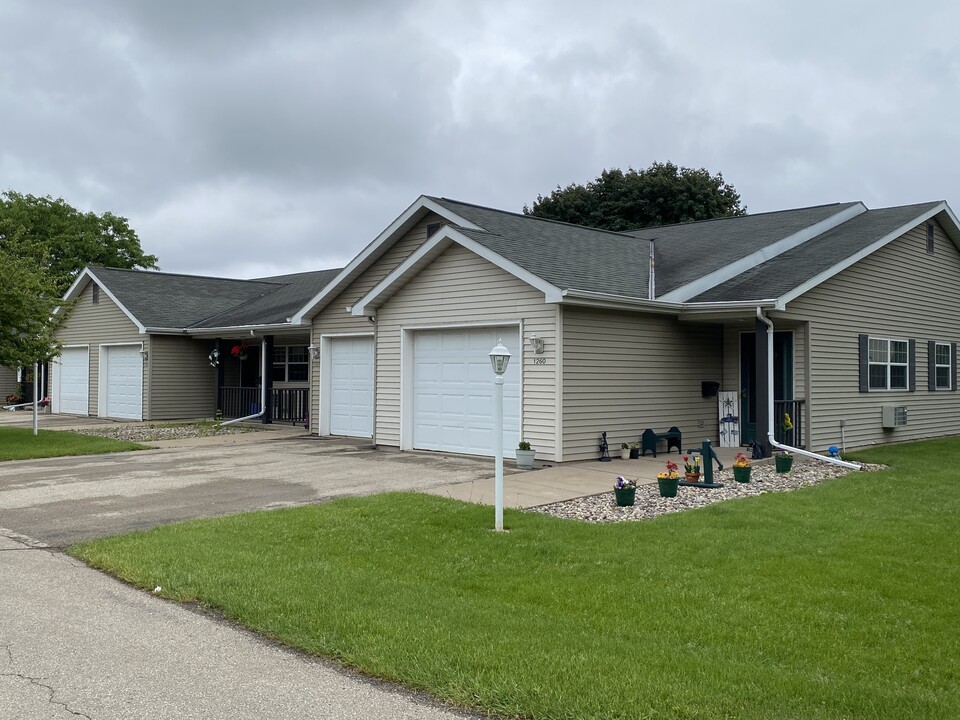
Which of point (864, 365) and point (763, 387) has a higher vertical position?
point (864, 365)

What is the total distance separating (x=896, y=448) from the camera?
51.8 ft

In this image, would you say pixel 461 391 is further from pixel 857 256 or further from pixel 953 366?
pixel 953 366

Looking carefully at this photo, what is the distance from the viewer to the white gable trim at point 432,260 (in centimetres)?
1252

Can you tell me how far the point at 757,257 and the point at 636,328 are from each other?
391 cm

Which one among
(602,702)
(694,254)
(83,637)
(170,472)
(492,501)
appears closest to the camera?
(602,702)

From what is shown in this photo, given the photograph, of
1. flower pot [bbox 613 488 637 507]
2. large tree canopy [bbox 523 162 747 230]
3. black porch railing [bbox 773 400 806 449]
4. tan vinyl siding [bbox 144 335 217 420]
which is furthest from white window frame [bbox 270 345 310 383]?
large tree canopy [bbox 523 162 747 230]

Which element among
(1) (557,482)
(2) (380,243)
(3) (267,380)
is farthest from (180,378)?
(1) (557,482)

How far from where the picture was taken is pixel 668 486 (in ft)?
32.3

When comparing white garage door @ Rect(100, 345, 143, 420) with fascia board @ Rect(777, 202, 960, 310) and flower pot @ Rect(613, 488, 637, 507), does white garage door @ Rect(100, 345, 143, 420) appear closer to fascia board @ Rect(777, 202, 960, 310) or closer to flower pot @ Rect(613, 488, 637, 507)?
fascia board @ Rect(777, 202, 960, 310)

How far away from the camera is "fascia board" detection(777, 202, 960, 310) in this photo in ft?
43.8

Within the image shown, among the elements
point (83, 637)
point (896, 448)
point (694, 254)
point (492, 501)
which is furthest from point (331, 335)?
point (83, 637)

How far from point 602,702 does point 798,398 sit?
12.4 meters

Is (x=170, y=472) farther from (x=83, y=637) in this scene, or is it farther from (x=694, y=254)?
(x=694, y=254)

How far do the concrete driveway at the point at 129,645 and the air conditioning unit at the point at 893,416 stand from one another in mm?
10926
